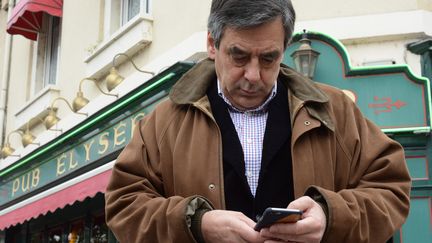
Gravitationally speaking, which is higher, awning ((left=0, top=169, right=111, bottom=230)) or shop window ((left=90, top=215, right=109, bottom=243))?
awning ((left=0, top=169, right=111, bottom=230))

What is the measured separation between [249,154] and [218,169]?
141mm

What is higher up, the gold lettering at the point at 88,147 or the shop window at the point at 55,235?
the gold lettering at the point at 88,147

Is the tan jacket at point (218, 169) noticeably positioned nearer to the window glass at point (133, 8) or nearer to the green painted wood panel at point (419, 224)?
the green painted wood panel at point (419, 224)

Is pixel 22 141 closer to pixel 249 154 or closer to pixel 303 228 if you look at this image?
pixel 249 154

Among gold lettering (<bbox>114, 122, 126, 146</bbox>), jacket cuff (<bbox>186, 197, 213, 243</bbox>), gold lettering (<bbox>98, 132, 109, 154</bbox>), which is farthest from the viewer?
gold lettering (<bbox>98, 132, 109, 154</bbox>)

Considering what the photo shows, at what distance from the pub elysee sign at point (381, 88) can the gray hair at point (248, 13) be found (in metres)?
3.37

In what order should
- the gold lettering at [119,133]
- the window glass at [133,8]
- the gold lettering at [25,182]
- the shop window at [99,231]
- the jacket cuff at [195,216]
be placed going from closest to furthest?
1. the jacket cuff at [195,216]
2. the gold lettering at [119,133]
3. the shop window at [99,231]
4. the window glass at [133,8]
5. the gold lettering at [25,182]

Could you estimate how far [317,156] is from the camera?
194 centimetres

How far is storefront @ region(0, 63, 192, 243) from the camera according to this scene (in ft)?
19.0

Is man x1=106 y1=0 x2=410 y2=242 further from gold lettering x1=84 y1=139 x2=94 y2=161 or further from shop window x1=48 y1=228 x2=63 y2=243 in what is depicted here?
shop window x1=48 y1=228 x2=63 y2=243

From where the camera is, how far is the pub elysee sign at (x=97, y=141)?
562cm

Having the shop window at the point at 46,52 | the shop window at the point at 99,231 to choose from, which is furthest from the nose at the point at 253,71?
the shop window at the point at 46,52

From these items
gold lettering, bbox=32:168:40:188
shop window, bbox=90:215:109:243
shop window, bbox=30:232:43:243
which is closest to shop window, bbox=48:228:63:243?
shop window, bbox=30:232:43:243

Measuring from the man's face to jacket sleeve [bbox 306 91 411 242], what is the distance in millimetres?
290
